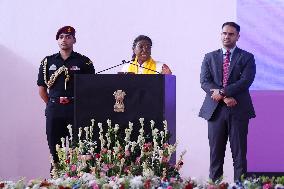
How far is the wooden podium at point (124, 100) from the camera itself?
346cm

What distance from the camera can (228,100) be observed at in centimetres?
436

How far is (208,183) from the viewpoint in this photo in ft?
7.07

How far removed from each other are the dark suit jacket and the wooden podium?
104 cm

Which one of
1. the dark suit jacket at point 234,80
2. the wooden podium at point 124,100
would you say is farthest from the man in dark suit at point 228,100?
the wooden podium at point 124,100

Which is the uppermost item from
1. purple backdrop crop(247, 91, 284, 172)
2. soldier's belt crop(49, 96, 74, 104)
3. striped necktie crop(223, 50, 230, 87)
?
striped necktie crop(223, 50, 230, 87)

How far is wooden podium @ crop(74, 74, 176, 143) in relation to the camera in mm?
3459

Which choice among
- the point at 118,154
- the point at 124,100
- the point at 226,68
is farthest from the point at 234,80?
the point at 118,154

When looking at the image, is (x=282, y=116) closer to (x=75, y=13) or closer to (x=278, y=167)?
(x=278, y=167)

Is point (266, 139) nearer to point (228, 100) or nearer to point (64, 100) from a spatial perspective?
point (228, 100)

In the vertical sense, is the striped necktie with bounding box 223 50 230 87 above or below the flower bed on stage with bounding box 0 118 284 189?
above

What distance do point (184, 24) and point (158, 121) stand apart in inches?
94.8

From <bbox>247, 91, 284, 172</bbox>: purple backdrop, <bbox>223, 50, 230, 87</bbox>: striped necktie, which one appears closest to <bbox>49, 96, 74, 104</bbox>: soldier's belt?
<bbox>223, 50, 230, 87</bbox>: striped necktie

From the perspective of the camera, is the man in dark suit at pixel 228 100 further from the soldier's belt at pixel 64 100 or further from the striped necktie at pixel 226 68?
the soldier's belt at pixel 64 100

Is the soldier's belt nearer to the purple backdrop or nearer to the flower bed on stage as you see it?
the flower bed on stage
